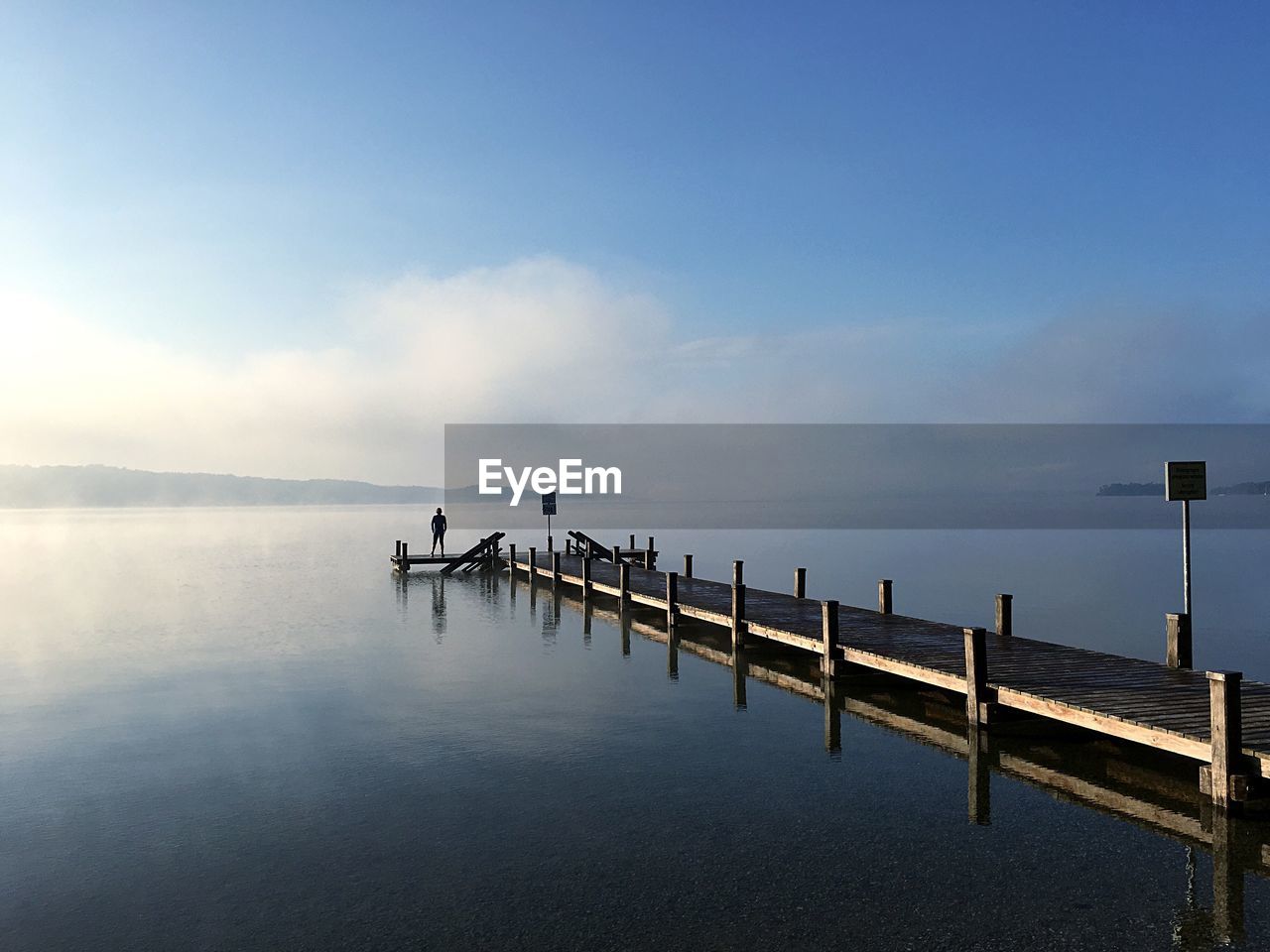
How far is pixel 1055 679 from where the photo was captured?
46.6 feet

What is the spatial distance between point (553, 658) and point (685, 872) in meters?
13.5

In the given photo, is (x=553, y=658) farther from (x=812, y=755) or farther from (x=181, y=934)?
(x=181, y=934)

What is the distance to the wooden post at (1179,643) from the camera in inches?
591

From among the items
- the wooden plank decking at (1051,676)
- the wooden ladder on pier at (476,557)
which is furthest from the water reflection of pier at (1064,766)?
the wooden ladder on pier at (476,557)

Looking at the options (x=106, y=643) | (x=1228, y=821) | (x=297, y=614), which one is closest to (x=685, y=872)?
(x=1228, y=821)

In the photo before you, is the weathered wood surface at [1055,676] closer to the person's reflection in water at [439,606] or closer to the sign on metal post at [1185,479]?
the sign on metal post at [1185,479]

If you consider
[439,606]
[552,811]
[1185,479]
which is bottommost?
[439,606]

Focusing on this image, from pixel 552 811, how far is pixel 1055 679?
8.00 metres

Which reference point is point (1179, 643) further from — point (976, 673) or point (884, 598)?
point (884, 598)

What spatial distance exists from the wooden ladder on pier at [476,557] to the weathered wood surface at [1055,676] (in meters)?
24.3

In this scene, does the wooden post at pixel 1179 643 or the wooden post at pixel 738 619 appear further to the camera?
the wooden post at pixel 738 619

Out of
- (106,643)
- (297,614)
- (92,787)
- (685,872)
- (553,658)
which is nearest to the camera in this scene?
(685,872)

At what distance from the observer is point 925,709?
16.5m

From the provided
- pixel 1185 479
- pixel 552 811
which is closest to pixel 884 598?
pixel 1185 479
